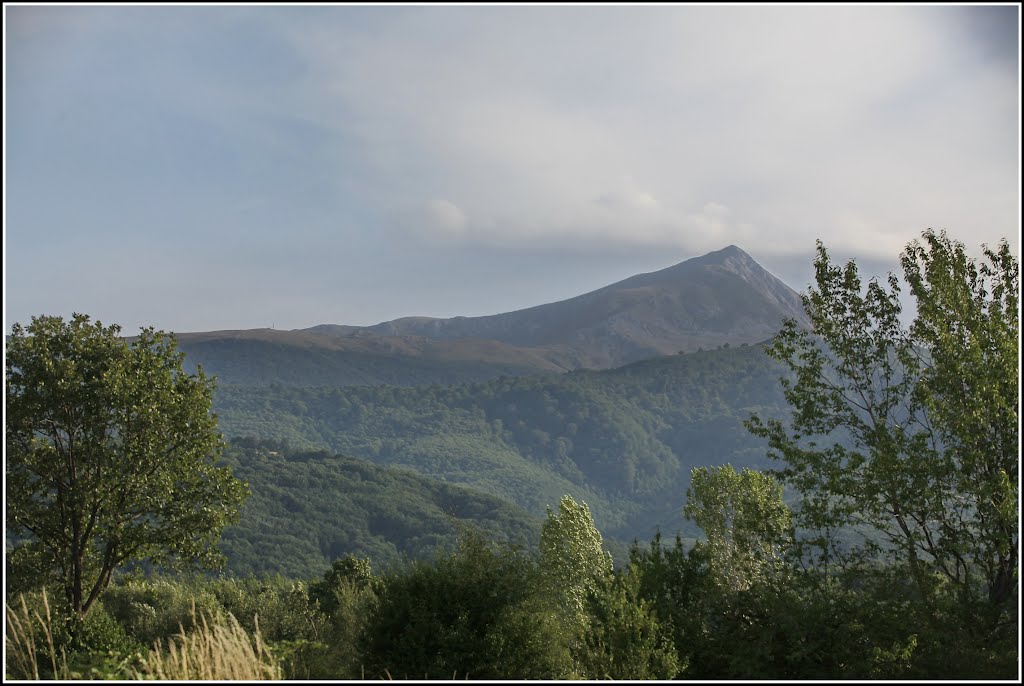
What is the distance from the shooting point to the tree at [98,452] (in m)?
14.7

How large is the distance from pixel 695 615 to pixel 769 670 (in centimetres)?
157

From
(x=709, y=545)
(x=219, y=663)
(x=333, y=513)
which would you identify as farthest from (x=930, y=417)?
(x=333, y=513)

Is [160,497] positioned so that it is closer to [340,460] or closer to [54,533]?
[54,533]

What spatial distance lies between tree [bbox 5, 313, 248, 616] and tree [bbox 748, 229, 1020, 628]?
11.6 m

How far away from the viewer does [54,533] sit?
49.9 feet

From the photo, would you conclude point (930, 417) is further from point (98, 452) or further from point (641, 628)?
point (98, 452)

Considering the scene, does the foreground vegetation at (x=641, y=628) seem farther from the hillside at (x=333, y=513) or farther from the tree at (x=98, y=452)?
the hillside at (x=333, y=513)

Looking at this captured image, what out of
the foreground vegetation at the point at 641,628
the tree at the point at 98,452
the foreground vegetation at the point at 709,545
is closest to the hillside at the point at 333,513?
the tree at the point at 98,452

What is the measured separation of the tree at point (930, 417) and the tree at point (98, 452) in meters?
11.6

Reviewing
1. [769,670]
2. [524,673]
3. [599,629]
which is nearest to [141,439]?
[524,673]

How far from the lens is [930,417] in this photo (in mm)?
11234

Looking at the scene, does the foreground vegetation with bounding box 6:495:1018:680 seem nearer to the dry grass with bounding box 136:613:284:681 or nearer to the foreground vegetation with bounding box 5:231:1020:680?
the foreground vegetation with bounding box 5:231:1020:680

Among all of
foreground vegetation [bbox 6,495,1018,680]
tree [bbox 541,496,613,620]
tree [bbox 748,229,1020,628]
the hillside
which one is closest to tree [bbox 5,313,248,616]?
foreground vegetation [bbox 6,495,1018,680]

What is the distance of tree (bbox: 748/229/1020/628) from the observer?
10.5 meters
